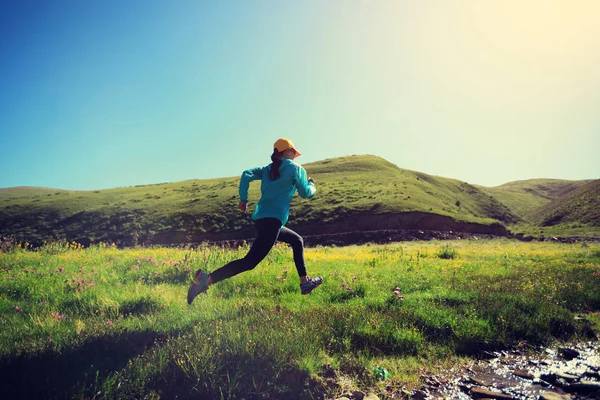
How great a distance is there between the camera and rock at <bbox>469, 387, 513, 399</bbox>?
380 cm

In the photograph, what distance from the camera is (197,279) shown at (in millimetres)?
5723

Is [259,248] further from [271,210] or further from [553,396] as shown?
[553,396]

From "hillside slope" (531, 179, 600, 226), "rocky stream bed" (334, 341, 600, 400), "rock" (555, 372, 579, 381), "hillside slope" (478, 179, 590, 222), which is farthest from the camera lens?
"hillside slope" (478, 179, 590, 222)

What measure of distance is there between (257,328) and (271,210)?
190 cm

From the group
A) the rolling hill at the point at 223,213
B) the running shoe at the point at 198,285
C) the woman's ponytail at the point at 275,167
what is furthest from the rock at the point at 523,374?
the rolling hill at the point at 223,213

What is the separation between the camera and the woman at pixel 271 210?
571 cm

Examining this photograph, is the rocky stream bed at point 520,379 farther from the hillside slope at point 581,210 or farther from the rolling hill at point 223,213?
the hillside slope at point 581,210

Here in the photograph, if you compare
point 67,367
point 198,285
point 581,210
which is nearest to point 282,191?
point 198,285

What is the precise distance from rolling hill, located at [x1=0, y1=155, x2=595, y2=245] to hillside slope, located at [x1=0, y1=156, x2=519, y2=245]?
17cm

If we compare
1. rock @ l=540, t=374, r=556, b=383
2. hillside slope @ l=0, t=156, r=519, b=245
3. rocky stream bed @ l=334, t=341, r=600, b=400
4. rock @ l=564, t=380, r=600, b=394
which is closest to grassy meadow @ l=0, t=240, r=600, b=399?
rocky stream bed @ l=334, t=341, r=600, b=400

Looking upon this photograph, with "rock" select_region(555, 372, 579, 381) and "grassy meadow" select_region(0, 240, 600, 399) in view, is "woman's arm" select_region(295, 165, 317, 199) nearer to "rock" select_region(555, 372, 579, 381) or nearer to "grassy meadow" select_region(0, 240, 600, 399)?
"grassy meadow" select_region(0, 240, 600, 399)

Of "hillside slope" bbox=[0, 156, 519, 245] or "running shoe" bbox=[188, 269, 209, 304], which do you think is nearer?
"running shoe" bbox=[188, 269, 209, 304]

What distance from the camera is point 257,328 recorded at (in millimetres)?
4797

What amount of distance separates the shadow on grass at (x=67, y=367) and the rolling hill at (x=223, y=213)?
51.4 meters
